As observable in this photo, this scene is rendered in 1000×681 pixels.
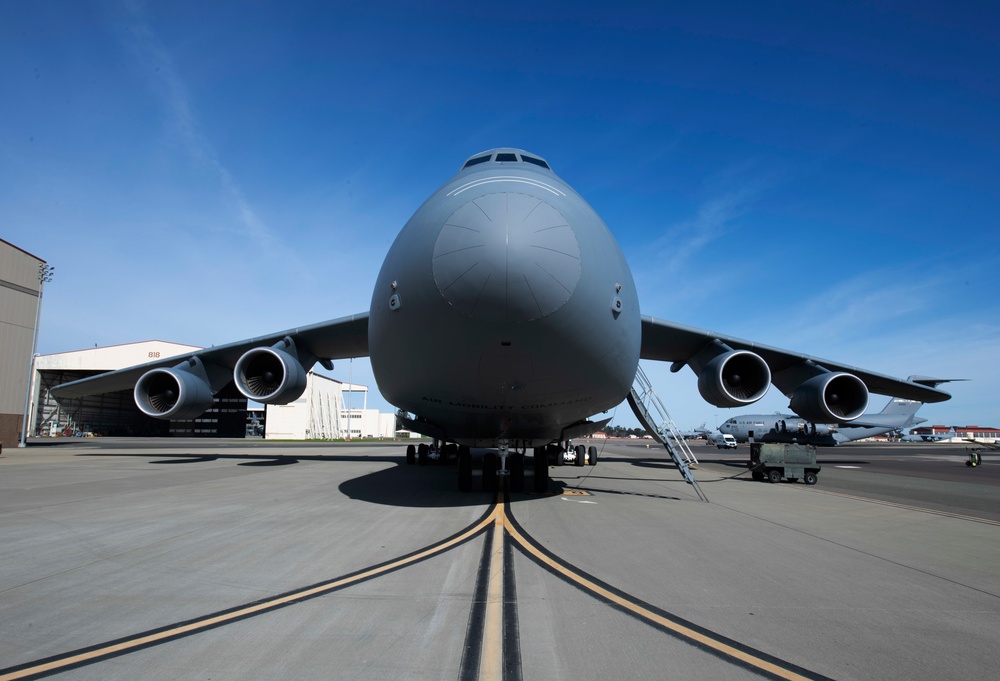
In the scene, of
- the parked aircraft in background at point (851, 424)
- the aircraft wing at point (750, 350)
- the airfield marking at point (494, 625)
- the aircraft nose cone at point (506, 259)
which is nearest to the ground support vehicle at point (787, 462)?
the aircraft wing at point (750, 350)

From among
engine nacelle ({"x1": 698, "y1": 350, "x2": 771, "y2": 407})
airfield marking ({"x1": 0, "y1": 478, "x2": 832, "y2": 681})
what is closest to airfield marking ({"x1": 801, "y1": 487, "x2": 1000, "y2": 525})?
engine nacelle ({"x1": 698, "y1": 350, "x2": 771, "y2": 407})

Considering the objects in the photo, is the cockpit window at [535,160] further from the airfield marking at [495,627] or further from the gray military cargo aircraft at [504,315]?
the airfield marking at [495,627]

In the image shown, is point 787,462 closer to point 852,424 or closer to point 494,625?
point 494,625

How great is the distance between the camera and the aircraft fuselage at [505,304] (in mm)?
5195

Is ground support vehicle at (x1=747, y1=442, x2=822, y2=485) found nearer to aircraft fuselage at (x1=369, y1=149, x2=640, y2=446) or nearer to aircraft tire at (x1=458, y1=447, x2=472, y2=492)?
aircraft tire at (x1=458, y1=447, x2=472, y2=492)

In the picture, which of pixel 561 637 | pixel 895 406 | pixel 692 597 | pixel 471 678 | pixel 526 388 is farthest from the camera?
pixel 895 406

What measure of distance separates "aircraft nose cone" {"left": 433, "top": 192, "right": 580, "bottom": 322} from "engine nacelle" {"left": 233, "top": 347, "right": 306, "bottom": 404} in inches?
293

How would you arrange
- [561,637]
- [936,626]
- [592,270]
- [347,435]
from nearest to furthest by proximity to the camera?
1. [561,637]
2. [936,626]
3. [592,270]
4. [347,435]

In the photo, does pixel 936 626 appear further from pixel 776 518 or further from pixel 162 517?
pixel 162 517

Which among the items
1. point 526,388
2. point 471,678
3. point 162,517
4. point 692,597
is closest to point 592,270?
point 526,388

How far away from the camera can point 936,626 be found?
326 centimetres

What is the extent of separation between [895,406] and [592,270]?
47141mm

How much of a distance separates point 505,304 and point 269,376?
28.6ft

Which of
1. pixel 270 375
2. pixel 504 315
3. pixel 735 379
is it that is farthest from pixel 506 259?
pixel 270 375
